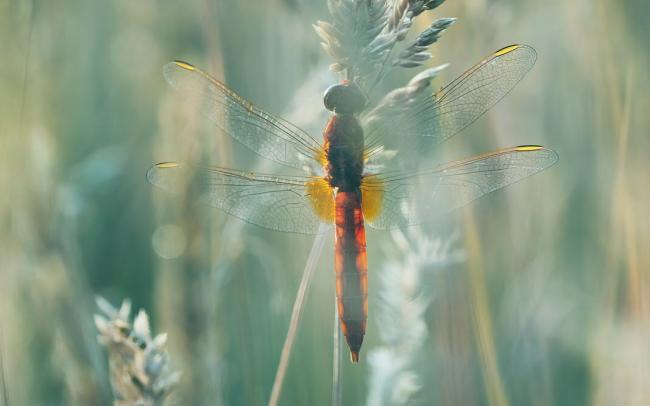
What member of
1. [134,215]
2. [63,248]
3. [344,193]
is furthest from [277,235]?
[63,248]

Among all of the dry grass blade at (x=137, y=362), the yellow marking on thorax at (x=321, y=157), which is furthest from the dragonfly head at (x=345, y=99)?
the dry grass blade at (x=137, y=362)

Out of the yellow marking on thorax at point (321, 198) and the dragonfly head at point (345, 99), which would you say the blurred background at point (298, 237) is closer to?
the yellow marking on thorax at point (321, 198)

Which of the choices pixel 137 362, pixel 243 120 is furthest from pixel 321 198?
pixel 137 362

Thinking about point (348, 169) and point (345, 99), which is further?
point (348, 169)

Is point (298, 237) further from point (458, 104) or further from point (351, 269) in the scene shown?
point (458, 104)

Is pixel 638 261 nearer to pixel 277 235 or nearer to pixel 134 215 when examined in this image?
pixel 277 235
